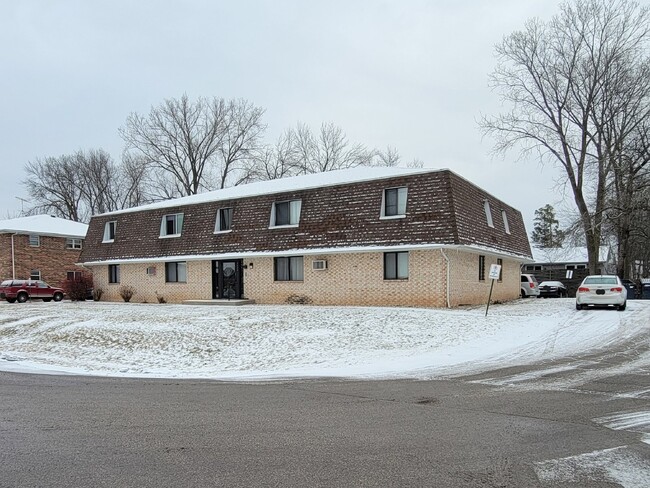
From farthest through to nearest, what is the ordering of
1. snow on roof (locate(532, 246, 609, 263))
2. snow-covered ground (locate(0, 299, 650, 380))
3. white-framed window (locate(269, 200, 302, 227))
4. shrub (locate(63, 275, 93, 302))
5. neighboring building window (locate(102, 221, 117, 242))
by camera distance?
snow on roof (locate(532, 246, 609, 263)) < shrub (locate(63, 275, 93, 302)) < neighboring building window (locate(102, 221, 117, 242)) < white-framed window (locate(269, 200, 302, 227)) < snow-covered ground (locate(0, 299, 650, 380))

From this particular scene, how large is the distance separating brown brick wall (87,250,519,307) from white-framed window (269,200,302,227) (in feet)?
6.02

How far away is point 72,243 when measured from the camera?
139ft

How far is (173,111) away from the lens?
53344 millimetres

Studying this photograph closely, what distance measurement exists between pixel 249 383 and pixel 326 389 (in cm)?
148

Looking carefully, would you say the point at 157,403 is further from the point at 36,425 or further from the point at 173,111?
the point at 173,111

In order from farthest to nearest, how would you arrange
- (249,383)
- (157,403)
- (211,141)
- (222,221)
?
(211,141), (222,221), (249,383), (157,403)

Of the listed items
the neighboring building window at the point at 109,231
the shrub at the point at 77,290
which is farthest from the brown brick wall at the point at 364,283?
the shrub at the point at 77,290

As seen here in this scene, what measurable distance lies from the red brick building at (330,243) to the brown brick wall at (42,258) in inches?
480

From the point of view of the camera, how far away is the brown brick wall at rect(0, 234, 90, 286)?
37906 mm

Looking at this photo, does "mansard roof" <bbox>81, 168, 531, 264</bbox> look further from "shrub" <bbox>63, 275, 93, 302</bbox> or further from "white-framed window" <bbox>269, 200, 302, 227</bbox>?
"shrub" <bbox>63, 275, 93, 302</bbox>

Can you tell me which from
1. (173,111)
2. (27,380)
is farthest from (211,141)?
(27,380)

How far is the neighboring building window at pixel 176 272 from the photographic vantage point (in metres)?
27.3

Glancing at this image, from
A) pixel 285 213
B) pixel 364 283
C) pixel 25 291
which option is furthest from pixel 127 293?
pixel 364 283

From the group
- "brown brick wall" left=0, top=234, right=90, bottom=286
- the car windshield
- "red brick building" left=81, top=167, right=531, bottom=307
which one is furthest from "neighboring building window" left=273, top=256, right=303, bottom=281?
"brown brick wall" left=0, top=234, right=90, bottom=286
